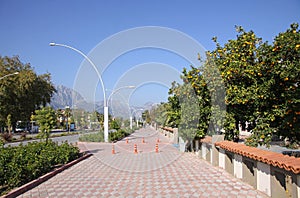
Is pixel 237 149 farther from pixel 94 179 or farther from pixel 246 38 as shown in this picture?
pixel 94 179

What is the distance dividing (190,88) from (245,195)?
6.47 metres

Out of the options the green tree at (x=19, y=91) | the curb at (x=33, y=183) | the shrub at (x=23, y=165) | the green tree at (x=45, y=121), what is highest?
the green tree at (x=19, y=91)

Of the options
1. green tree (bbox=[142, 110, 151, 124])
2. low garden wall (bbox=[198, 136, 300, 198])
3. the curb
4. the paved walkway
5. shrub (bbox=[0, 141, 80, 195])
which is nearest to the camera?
low garden wall (bbox=[198, 136, 300, 198])

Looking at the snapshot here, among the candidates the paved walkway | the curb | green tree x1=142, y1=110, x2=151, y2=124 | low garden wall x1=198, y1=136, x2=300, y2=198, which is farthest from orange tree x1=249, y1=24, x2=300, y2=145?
green tree x1=142, y1=110, x2=151, y2=124

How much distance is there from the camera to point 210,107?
454 inches

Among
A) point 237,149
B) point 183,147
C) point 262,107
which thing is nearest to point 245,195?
point 237,149

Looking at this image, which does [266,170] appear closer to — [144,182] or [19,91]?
[144,182]

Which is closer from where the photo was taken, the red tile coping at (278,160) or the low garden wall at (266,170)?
the red tile coping at (278,160)

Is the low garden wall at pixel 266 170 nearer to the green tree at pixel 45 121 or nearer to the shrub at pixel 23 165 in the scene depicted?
the shrub at pixel 23 165

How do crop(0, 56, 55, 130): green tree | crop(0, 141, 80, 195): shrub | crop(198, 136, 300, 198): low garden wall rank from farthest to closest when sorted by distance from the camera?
crop(0, 56, 55, 130): green tree
crop(0, 141, 80, 195): shrub
crop(198, 136, 300, 198): low garden wall

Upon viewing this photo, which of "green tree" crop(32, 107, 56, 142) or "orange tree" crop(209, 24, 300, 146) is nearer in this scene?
"orange tree" crop(209, 24, 300, 146)

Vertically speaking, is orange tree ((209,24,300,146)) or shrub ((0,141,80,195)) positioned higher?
orange tree ((209,24,300,146))

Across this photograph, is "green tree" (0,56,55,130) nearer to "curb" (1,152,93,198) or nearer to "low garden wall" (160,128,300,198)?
"curb" (1,152,93,198)

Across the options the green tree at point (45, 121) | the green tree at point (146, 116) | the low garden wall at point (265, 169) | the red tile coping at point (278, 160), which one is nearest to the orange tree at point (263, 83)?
the low garden wall at point (265, 169)
